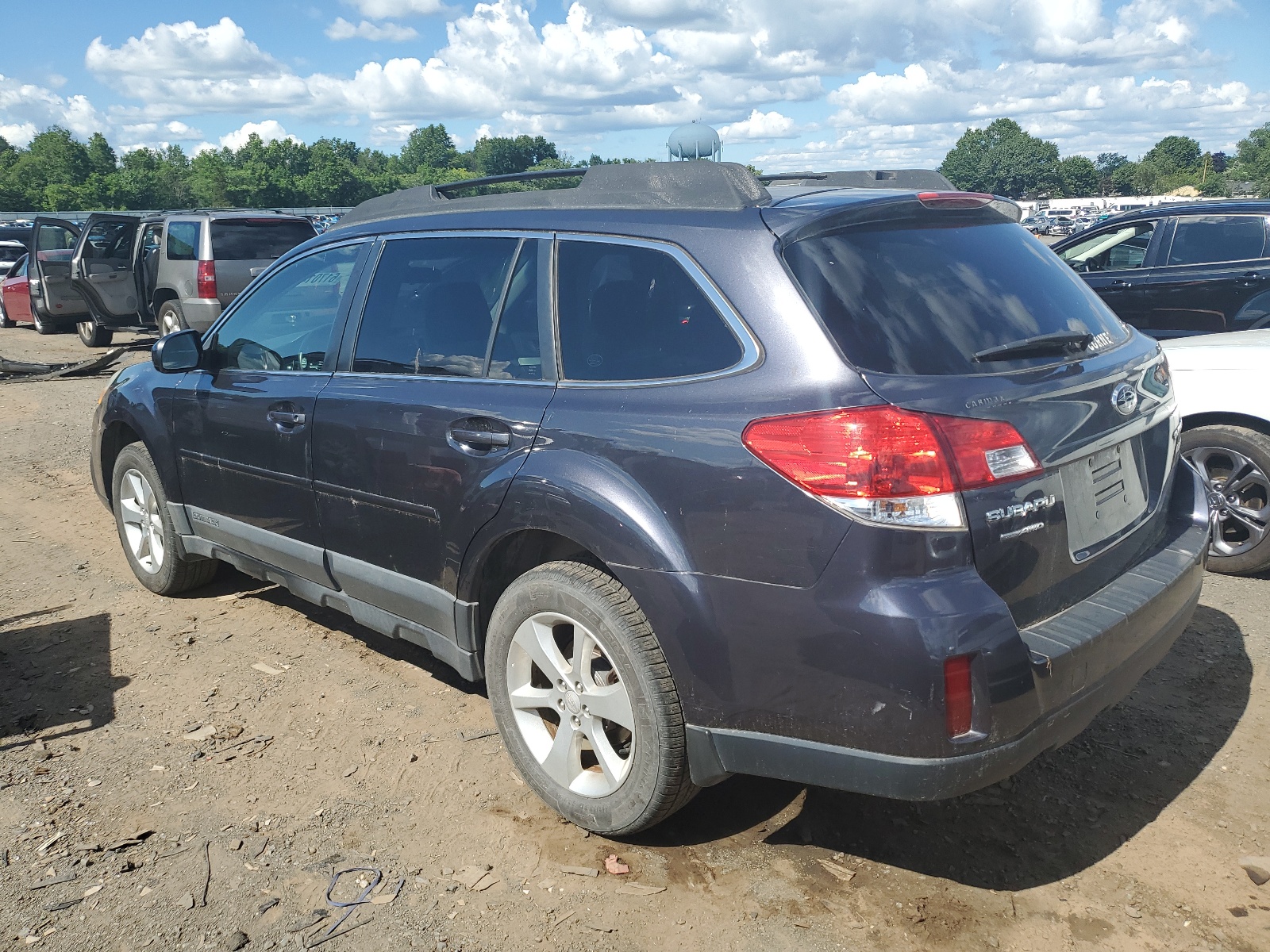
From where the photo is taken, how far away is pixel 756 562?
102 inches

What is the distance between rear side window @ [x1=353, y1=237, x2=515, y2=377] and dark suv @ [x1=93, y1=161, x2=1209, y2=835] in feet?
0.04

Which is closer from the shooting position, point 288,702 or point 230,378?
point 288,702

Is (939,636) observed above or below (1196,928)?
above

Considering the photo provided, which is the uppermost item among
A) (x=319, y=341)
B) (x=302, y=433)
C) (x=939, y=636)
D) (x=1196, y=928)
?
(x=319, y=341)

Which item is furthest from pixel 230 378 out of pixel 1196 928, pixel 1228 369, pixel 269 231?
pixel 269 231

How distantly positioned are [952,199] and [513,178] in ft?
5.77

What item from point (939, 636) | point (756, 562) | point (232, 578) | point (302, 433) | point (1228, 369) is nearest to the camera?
point (939, 636)

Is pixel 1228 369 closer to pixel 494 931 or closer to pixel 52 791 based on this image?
pixel 494 931

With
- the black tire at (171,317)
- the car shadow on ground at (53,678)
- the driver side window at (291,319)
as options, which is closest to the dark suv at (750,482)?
the driver side window at (291,319)

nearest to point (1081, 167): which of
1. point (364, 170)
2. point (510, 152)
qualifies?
point (510, 152)

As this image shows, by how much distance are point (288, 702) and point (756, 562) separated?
2.42 metres

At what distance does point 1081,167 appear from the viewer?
577 feet

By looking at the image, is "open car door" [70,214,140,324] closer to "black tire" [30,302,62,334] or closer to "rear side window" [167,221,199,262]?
"rear side window" [167,221,199,262]

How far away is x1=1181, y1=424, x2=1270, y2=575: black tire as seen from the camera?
5.09m
